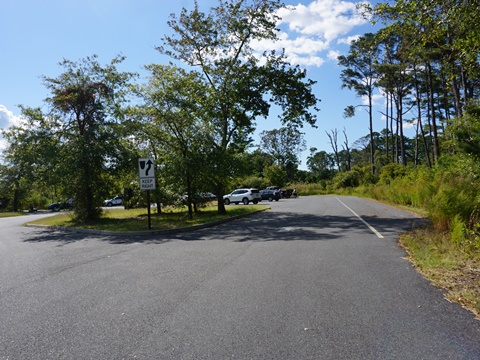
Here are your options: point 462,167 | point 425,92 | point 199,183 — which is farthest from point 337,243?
point 425,92

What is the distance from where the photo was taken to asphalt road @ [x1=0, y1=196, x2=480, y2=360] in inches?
146

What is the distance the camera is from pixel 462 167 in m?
15.1

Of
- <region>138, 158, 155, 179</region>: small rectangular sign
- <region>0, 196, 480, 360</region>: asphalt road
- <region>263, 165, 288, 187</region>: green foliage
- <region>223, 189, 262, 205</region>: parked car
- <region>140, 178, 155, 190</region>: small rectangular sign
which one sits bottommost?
<region>0, 196, 480, 360</region>: asphalt road

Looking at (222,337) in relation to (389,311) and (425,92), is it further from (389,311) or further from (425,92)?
(425,92)

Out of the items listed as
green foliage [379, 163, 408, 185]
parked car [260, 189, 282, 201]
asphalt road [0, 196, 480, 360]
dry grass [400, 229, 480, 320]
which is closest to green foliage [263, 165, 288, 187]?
parked car [260, 189, 282, 201]

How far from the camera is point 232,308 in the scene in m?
4.94

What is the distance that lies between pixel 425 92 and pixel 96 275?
48.1m

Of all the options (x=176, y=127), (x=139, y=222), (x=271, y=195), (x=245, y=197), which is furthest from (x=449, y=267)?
(x=271, y=195)

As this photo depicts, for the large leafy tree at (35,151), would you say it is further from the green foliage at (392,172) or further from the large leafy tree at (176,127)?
the green foliage at (392,172)

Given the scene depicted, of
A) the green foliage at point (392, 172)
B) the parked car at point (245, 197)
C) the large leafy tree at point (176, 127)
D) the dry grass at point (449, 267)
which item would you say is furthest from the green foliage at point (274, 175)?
the dry grass at point (449, 267)

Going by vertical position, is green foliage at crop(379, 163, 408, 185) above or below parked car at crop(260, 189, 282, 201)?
above

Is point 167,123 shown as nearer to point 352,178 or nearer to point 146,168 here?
point 146,168

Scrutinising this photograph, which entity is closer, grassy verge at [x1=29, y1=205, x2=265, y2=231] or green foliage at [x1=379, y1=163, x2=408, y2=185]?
grassy verge at [x1=29, y1=205, x2=265, y2=231]

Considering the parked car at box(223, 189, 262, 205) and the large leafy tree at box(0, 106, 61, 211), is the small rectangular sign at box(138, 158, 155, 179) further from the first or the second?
the parked car at box(223, 189, 262, 205)
